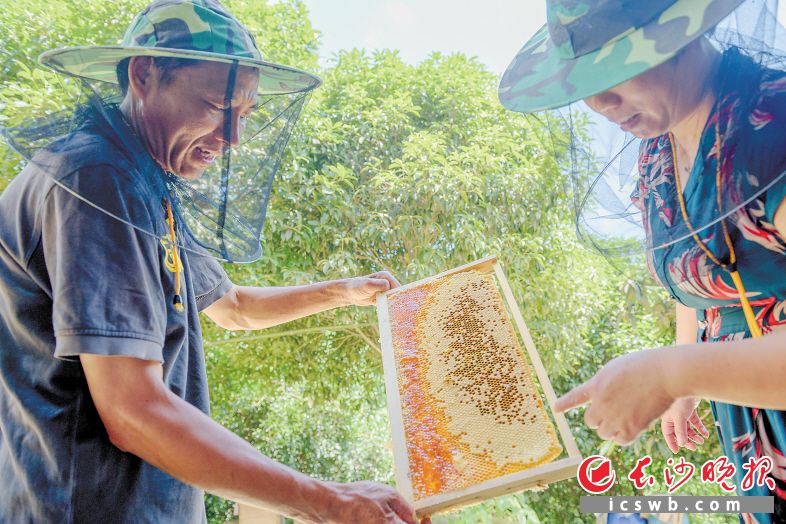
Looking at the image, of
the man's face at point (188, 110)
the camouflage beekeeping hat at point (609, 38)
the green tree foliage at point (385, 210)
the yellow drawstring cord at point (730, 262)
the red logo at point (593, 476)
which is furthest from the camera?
the green tree foliage at point (385, 210)

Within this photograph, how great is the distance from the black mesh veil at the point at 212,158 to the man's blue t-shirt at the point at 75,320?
0.04 feet

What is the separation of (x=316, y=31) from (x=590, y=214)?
3.11 meters

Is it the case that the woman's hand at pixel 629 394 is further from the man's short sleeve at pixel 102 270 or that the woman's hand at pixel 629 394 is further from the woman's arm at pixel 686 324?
the man's short sleeve at pixel 102 270

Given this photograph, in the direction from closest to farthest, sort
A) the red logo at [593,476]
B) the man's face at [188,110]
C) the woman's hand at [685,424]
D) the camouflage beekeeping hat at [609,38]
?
the camouflage beekeeping hat at [609,38] → the man's face at [188,110] → the red logo at [593,476] → the woman's hand at [685,424]

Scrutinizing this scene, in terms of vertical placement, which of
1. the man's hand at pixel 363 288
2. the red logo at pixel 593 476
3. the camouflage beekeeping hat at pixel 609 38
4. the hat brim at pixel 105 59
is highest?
the camouflage beekeeping hat at pixel 609 38

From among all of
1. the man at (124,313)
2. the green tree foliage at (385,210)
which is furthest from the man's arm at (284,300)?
the green tree foliage at (385,210)

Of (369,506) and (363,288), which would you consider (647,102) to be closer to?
(369,506)

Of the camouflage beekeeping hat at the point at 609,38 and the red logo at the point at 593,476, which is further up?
the camouflage beekeeping hat at the point at 609,38

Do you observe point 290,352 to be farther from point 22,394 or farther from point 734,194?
point 734,194

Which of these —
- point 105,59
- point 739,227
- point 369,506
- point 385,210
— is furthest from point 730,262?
point 385,210

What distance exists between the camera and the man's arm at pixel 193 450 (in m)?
0.87

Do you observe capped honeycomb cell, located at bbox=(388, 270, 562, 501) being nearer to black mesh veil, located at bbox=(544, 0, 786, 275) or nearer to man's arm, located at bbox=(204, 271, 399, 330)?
man's arm, located at bbox=(204, 271, 399, 330)

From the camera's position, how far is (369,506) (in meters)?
0.97

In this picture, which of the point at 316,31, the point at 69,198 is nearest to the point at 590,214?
the point at 69,198
